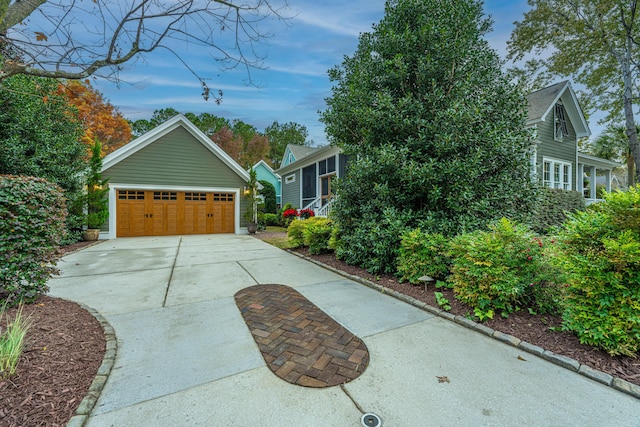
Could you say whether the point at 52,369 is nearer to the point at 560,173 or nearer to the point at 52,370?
the point at 52,370

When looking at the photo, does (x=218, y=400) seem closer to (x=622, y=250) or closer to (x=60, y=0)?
(x=622, y=250)

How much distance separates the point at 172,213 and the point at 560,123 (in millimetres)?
18582

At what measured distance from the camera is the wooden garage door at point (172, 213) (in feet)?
37.4

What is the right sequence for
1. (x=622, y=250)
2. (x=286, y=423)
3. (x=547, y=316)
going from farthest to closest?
(x=547, y=316) < (x=622, y=250) < (x=286, y=423)

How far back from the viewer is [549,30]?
12.5 metres

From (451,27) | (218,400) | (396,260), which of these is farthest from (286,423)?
(451,27)

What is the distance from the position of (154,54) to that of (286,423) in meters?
4.64

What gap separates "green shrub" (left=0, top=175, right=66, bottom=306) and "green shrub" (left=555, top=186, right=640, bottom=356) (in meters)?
5.97

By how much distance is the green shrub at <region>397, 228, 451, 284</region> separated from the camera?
414cm

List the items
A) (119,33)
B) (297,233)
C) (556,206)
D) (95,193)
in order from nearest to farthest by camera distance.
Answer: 1. (119,33)
2. (297,233)
3. (95,193)
4. (556,206)

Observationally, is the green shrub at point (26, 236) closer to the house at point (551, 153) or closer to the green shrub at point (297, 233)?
the green shrub at point (297, 233)

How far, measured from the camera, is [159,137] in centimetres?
1188

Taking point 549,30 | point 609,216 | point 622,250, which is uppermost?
point 549,30

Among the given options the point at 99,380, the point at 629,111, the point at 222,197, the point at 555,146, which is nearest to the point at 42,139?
the point at 222,197
